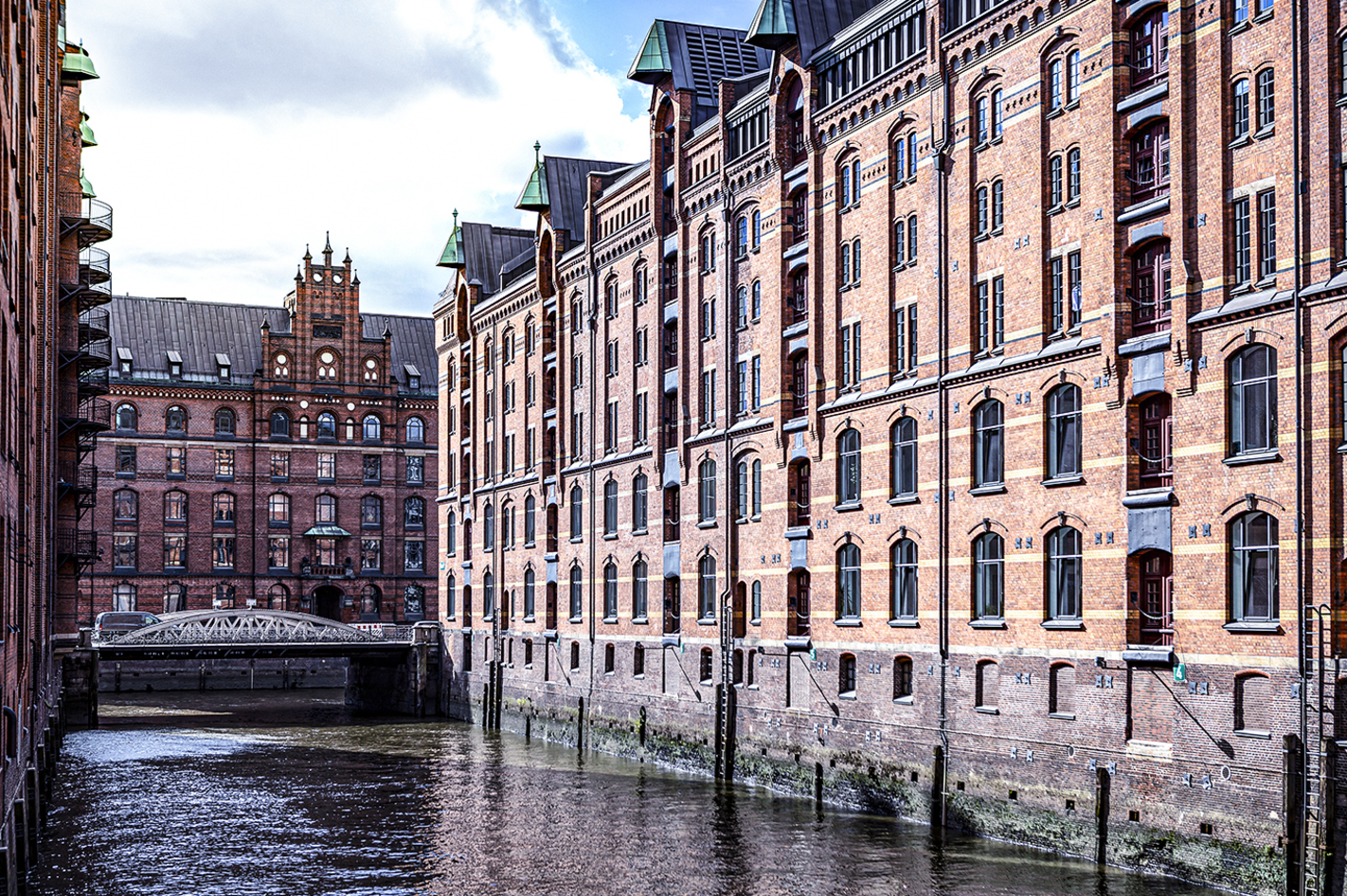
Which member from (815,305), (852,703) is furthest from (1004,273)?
(852,703)

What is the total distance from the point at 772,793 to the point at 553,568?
22160 mm

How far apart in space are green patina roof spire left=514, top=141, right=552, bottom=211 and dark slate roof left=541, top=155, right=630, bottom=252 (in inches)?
7.9

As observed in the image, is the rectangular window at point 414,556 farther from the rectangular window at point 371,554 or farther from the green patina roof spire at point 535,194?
the green patina roof spire at point 535,194

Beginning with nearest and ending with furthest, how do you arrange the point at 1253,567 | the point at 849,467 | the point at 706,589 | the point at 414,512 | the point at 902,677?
1. the point at 1253,567
2. the point at 902,677
3. the point at 849,467
4. the point at 706,589
5. the point at 414,512

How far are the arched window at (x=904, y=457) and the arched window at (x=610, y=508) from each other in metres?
19.4

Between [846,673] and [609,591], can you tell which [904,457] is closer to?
[846,673]

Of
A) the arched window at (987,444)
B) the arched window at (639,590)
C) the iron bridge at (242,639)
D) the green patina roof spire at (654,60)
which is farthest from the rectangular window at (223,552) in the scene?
the arched window at (987,444)

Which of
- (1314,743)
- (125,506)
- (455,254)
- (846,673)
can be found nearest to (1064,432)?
A: (1314,743)

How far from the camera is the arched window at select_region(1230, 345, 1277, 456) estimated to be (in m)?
29.0

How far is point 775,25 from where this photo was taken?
149 feet

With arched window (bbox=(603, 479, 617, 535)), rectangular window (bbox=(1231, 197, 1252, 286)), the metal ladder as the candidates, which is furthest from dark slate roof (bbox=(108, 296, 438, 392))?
the metal ladder

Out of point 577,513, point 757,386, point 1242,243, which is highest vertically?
point 1242,243

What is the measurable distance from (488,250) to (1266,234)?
51863 millimetres

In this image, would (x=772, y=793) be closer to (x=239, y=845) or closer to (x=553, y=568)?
(x=239, y=845)
